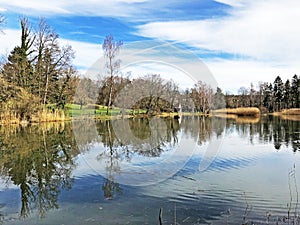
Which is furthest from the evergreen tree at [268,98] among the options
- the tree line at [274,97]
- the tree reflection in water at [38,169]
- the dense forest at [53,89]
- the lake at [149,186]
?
the tree reflection in water at [38,169]

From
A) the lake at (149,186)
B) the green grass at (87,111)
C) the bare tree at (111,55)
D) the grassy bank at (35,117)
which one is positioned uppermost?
the bare tree at (111,55)

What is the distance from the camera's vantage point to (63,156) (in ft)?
33.8

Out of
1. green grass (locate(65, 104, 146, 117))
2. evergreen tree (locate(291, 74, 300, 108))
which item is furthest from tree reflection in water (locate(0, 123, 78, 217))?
evergreen tree (locate(291, 74, 300, 108))

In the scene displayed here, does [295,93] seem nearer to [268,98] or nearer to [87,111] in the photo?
[268,98]

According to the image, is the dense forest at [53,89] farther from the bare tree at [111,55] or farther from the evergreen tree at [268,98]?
A: the evergreen tree at [268,98]

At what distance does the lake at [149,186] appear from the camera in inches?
192

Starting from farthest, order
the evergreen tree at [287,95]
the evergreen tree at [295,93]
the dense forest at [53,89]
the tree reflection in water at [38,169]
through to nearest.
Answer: the evergreen tree at [287,95]
the evergreen tree at [295,93]
the dense forest at [53,89]
the tree reflection in water at [38,169]

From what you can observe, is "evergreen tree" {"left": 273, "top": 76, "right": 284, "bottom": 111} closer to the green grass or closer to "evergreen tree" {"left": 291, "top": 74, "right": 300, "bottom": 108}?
"evergreen tree" {"left": 291, "top": 74, "right": 300, "bottom": 108}

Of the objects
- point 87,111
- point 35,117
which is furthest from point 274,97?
point 35,117

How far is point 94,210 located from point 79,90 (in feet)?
82.2

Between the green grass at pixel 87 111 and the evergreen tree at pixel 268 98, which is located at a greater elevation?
the evergreen tree at pixel 268 98

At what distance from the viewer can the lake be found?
488 cm

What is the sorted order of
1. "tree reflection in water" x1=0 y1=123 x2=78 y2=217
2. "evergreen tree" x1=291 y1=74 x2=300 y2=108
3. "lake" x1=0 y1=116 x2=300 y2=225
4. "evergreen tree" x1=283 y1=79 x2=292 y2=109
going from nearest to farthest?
"lake" x1=0 y1=116 x2=300 y2=225 → "tree reflection in water" x1=0 y1=123 x2=78 y2=217 → "evergreen tree" x1=291 y1=74 x2=300 y2=108 → "evergreen tree" x1=283 y1=79 x2=292 y2=109

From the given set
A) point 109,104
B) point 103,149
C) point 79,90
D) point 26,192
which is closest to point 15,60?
point 79,90
